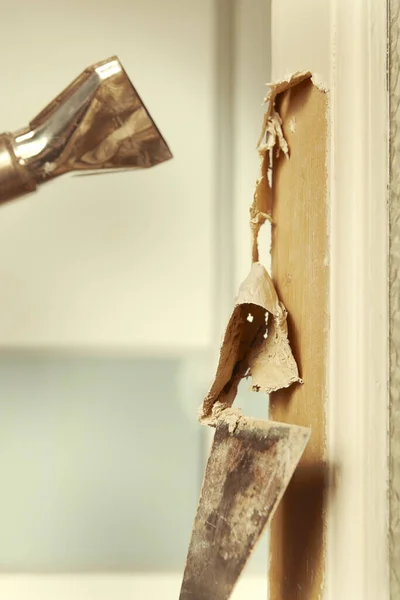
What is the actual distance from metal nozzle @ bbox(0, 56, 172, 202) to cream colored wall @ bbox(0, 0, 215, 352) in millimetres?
211

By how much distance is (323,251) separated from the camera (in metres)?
0.34

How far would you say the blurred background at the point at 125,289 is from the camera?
69cm

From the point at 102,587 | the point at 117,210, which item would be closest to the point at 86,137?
the point at 117,210

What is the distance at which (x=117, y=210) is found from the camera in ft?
2.36

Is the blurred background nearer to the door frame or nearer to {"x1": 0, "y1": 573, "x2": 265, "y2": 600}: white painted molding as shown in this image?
{"x1": 0, "y1": 573, "x2": 265, "y2": 600}: white painted molding

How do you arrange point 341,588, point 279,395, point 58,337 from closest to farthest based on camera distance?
point 341,588, point 279,395, point 58,337

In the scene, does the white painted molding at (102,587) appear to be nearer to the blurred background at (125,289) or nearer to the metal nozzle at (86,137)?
the blurred background at (125,289)

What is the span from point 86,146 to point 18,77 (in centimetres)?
30

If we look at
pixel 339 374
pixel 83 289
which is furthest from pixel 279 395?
pixel 83 289

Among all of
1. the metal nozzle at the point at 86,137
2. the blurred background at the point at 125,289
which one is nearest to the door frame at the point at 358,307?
the metal nozzle at the point at 86,137

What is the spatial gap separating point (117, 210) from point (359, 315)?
47cm

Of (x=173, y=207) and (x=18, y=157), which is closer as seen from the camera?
(x=18, y=157)

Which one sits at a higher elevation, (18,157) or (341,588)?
(18,157)

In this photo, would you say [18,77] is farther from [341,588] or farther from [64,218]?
[341,588]
